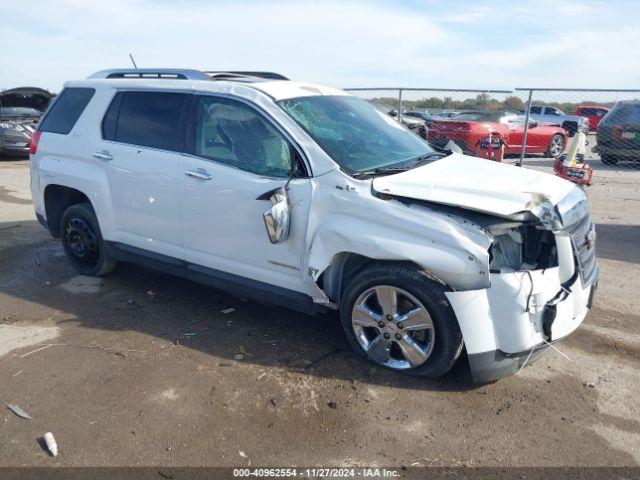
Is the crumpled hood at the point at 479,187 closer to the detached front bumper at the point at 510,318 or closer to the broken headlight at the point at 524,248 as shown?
the broken headlight at the point at 524,248

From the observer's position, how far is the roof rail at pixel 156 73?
4500 millimetres

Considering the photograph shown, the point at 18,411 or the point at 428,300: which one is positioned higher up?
the point at 428,300

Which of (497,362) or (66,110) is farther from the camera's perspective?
(66,110)

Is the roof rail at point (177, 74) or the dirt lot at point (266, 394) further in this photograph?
the roof rail at point (177, 74)

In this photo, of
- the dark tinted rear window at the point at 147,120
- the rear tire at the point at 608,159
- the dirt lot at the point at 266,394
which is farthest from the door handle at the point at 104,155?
the rear tire at the point at 608,159

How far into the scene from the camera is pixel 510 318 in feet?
10.3

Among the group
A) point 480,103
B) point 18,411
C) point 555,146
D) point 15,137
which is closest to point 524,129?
point 480,103

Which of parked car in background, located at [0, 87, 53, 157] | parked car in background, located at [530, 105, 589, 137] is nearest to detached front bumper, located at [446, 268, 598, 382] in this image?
parked car in background, located at [0, 87, 53, 157]

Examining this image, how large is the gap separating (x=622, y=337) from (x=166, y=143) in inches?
157

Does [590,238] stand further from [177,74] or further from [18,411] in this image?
[18,411]

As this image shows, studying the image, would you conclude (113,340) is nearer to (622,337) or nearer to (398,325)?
(398,325)

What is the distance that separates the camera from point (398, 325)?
11.4 feet

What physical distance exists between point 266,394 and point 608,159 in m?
12.9

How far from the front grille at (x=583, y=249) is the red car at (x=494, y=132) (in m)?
7.16
